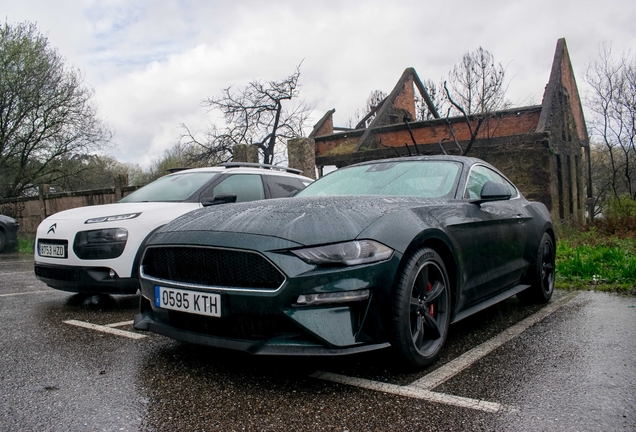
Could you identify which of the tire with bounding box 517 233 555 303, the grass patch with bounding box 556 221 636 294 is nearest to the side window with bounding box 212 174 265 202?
the tire with bounding box 517 233 555 303

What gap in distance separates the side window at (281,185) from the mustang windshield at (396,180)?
6.92ft

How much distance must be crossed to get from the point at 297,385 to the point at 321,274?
678 millimetres

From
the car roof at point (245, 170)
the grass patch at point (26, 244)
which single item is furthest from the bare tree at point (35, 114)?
the car roof at point (245, 170)

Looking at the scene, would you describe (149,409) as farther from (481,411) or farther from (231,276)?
(481,411)

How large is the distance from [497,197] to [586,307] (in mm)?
1885

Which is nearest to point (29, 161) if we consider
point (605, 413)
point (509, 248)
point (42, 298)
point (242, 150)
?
point (242, 150)

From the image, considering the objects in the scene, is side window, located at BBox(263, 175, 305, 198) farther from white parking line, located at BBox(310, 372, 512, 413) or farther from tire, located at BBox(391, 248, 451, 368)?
white parking line, located at BBox(310, 372, 512, 413)

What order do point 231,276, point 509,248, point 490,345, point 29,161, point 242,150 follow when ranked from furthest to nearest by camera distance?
point 29,161 → point 242,150 → point 509,248 → point 490,345 → point 231,276

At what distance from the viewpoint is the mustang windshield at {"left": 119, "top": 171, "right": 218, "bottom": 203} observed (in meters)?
5.86

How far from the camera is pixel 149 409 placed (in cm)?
256

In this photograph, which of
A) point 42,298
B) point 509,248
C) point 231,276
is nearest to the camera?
point 231,276

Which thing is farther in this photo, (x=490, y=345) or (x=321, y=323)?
(x=490, y=345)

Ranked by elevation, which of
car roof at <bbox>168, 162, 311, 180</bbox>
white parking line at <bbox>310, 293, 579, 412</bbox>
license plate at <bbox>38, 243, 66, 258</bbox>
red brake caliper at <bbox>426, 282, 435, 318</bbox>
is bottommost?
white parking line at <bbox>310, 293, 579, 412</bbox>

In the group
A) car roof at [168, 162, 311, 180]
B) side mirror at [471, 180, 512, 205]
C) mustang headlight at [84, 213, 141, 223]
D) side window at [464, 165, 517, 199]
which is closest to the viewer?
side mirror at [471, 180, 512, 205]
